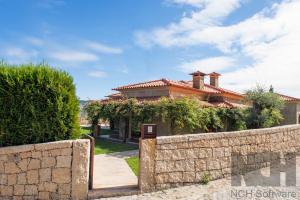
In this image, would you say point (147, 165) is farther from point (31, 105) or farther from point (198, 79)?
point (198, 79)

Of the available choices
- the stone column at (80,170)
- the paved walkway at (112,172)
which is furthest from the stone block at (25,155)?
the paved walkway at (112,172)

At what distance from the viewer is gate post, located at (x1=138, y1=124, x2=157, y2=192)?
708 cm

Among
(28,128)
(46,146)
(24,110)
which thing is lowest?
(46,146)

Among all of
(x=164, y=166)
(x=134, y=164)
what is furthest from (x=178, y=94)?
(x=164, y=166)

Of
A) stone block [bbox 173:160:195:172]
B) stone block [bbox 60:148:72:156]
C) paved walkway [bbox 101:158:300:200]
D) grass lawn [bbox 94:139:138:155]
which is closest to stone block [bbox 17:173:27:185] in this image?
stone block [bbox 60:148:72:156]

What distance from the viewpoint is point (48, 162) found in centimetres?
657

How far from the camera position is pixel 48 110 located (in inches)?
271

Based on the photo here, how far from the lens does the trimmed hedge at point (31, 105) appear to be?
22.0 feet

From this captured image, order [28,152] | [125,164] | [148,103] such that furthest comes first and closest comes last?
[148,103] → [125,164] → [28,152]

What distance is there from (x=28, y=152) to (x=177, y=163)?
3.92 metres

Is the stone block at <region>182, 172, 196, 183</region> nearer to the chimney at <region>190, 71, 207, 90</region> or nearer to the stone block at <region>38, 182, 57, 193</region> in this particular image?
the stone block at <region>38, 182, 57, 193</region>

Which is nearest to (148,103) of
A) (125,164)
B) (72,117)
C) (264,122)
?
(125,164)

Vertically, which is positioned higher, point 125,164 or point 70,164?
point 70,164

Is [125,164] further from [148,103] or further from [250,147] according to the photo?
[148,103]
